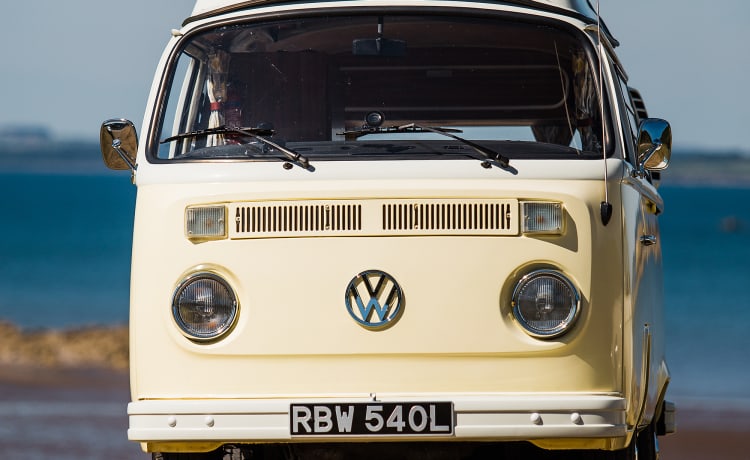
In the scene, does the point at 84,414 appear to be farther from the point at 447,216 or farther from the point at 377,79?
the point at 447,216

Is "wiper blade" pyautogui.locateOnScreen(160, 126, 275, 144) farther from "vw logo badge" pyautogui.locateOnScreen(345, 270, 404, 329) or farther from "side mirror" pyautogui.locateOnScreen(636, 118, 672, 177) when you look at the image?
"side mirror" pyautogui.locateOnScreen(636, 118, 672, 177)

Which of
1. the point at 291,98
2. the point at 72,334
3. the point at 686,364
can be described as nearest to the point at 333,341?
the point at 291,98

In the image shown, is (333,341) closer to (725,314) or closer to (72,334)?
(72,334)

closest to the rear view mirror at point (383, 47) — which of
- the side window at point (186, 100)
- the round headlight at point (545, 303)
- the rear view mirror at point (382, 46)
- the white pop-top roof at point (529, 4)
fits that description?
the rear view mirror at point (382, 46)

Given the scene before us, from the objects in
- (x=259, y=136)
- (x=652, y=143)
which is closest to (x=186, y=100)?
(x=259, y=136)

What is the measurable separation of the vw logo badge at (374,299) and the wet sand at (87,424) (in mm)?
6448

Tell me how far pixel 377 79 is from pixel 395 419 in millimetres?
1668

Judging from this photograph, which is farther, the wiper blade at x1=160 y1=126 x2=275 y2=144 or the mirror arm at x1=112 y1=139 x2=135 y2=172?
the mirror arm at x1=112 y1=139 x2=135 y2=172

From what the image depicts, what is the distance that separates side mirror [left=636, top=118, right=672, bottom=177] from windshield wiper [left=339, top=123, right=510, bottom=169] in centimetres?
77

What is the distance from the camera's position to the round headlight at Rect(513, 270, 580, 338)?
5.78m

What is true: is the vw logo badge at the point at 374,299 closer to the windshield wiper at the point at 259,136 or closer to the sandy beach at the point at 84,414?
the windshield wiper at the point at 259,136

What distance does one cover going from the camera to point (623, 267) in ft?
19.5

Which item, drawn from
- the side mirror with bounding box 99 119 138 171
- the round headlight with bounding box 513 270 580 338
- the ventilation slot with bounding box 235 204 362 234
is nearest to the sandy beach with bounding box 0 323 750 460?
the side mirror with bounding box 99 119 138 171

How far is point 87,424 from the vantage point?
13.9 m
